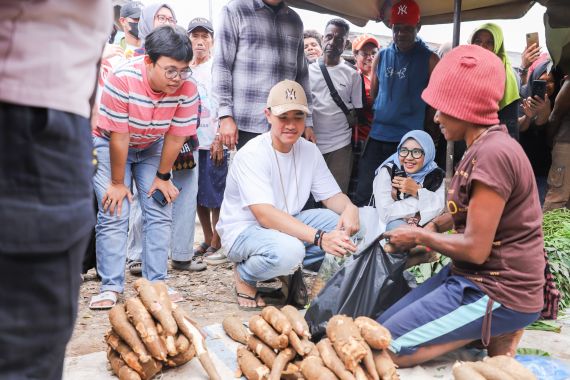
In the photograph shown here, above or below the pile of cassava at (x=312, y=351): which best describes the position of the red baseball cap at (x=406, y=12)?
above

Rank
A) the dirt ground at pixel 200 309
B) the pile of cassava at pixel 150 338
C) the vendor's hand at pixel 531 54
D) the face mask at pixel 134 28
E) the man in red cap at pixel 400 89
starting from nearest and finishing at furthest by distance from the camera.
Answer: the pile of cassava at pixel 150 338, the dirt ground at pixel 200 309, the man in red cap at pixel 400 89, the vendor's hand at pixel 531 54, the face mask at pixel 134 28

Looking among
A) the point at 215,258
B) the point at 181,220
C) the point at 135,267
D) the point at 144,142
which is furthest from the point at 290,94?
the point at 135,267

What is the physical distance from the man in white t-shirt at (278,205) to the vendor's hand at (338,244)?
12mm

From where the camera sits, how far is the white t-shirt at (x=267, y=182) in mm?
3662

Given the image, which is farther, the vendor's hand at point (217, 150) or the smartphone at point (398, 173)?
the vendor's hand at point (217, 150)

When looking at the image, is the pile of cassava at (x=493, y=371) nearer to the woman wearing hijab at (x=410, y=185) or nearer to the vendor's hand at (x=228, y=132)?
the woman wearing hijab at (x=410, y=185)

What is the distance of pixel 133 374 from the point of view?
2.44 metres

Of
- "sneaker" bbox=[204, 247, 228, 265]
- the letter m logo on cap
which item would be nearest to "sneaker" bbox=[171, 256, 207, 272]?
"sneaker" bbox=[204, 247, 228, 265]

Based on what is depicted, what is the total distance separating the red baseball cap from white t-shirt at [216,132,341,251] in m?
1.63

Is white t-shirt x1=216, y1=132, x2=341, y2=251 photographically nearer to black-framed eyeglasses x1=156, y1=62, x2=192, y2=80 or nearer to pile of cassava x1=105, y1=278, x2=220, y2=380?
black-framed eyeglasses x1=156, y1=62, x2=192, y2=80

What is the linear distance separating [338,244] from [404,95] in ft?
7.30

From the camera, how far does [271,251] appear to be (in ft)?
11.4

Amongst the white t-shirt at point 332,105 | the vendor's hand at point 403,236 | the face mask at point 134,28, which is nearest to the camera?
the vendor's hand at point 403,236

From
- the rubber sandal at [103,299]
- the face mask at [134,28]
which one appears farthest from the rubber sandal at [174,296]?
the face mask at [134,28]
